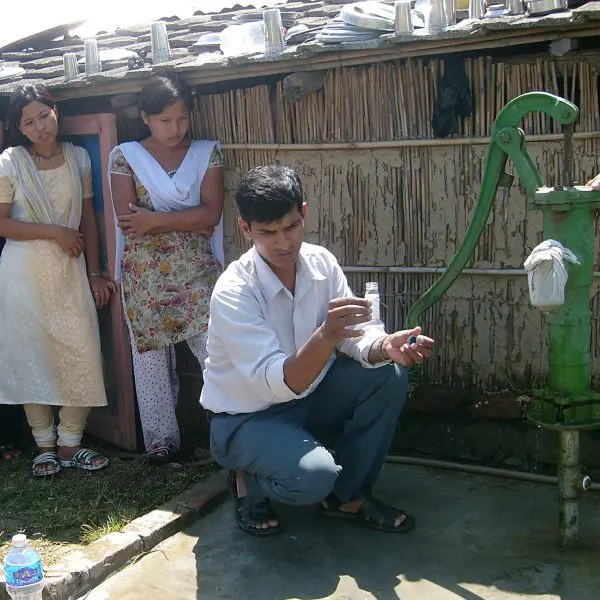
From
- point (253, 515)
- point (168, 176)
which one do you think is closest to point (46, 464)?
point (253, 515)

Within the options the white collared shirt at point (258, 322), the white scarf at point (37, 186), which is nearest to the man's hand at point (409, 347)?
the white collared shirt at point (258, 322)

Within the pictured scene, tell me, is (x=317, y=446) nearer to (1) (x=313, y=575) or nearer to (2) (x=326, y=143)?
(1) (x=313, y=575)

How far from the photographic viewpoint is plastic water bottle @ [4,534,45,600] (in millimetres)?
3314

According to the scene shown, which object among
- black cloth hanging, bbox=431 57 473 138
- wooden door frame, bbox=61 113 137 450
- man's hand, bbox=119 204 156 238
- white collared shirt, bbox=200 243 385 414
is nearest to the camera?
white collared shirt, bbox=200 243 385 414

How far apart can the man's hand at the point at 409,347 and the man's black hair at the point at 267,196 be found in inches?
25.4

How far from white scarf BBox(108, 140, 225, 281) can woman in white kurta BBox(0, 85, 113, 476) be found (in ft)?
1.01

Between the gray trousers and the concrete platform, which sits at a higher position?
the gray trousers

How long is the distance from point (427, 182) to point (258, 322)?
1.42m

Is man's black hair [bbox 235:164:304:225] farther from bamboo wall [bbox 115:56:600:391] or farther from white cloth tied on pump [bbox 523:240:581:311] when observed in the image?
bamboo wall [bbox 115:56:600:391]

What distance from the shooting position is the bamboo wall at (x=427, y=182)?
4234 millimetres

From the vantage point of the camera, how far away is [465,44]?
4.07 m

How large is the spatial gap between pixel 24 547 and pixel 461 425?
2297 millimetres

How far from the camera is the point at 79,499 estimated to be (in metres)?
4.58

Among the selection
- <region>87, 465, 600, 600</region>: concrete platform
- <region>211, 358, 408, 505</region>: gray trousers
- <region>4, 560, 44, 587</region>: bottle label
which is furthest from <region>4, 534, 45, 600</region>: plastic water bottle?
<region>211, 358, 408, 505</region>: gray trousers
